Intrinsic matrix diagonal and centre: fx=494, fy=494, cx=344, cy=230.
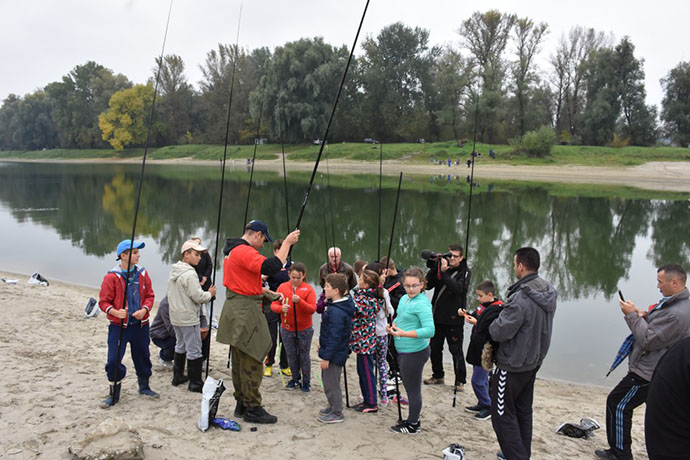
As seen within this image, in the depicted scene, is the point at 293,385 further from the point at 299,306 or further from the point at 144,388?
the point at 144,388

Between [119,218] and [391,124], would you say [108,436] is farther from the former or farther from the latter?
[391,124]

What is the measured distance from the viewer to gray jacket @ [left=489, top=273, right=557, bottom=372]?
3.39 m

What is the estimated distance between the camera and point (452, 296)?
5.35 metres

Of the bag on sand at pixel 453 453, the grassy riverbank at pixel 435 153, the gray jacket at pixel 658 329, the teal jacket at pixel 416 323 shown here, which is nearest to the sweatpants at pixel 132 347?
the teal jacket at pixel 416 323

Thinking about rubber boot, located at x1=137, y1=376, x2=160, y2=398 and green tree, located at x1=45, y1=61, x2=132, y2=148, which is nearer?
rubber boot, located at x1=137, y1=376, x2=160, y2=398

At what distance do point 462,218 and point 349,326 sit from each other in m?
16.6

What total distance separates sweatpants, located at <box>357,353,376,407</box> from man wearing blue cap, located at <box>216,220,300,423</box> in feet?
2.87

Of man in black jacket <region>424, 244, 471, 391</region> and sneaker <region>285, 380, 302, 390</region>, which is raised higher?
man in black jacket <region>424, 244, 471, 391</region>

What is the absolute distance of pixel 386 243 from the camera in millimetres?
14969

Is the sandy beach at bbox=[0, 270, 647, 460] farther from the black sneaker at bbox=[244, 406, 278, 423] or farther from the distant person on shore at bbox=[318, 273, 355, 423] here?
the distant person on shore at bbox=[318, 273, 355, 423]

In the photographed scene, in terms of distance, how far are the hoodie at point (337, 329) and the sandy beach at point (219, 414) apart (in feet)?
2.06

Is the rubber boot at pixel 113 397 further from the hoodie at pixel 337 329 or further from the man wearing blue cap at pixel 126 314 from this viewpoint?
the hoodie at pixel 337 329

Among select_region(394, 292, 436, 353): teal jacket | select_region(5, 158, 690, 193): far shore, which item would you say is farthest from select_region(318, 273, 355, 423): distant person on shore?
select_region(5, 158, 690, 193): far shore

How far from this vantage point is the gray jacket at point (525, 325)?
3391 millimetres
